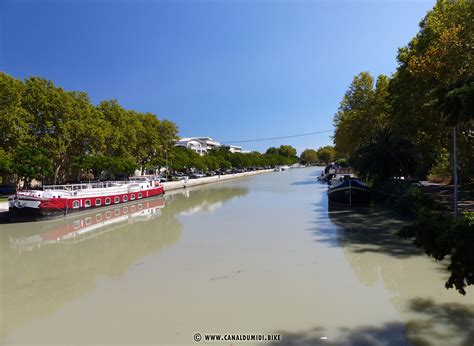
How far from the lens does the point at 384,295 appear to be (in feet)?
31.0

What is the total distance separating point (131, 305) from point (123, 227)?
42.0 ft

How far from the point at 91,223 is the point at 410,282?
18.6 metres

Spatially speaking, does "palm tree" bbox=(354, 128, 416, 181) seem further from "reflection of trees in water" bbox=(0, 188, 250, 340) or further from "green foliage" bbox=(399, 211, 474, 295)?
"green foliage" bbox=(399, 211, 474, 295)

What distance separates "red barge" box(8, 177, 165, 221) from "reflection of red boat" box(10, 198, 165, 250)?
0.70m

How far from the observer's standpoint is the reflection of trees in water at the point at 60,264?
943cm

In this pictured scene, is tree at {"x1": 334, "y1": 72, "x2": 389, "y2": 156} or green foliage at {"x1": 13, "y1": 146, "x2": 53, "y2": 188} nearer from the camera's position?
green foliage at {"x1": 13, "y1": 146, "x2": 53, "y2": 188}

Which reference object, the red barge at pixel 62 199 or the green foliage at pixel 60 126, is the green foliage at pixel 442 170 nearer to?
the red barge at pixel 62 199

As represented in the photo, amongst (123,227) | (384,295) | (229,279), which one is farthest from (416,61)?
(123,227)

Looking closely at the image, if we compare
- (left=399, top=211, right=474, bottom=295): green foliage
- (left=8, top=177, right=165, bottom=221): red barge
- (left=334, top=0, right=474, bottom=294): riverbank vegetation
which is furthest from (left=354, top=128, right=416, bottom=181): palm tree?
(left=399, top=211, right=474, bottom=295): green foliage

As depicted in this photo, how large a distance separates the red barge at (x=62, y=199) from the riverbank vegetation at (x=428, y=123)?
19951 millimetres

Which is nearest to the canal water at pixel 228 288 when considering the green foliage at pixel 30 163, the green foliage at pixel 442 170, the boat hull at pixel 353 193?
the boat hull at pixel 353 193

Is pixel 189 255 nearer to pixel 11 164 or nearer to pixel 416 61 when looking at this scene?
pixel 416 61

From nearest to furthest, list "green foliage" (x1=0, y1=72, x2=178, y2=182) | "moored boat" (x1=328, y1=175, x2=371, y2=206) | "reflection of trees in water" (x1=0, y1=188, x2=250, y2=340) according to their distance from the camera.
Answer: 1. "reflection of trees in water" (x1=0, y1=188, x2=250, y2=340)
2. "moored boat" (x1=328, y1=175, x2=371, y2=206)
3. "green foliage" (x1=0, y1=72, x2=178, y2=182)

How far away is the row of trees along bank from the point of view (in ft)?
94.0
